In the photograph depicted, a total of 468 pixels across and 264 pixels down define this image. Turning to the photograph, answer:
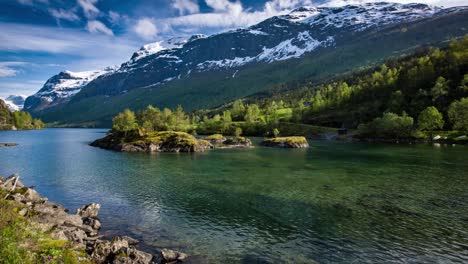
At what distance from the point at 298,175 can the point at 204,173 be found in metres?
22.9

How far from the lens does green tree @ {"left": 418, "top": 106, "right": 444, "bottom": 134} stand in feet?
526

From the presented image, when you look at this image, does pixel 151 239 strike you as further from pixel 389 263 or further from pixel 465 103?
pixel 465 103

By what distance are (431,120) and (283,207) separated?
480ft

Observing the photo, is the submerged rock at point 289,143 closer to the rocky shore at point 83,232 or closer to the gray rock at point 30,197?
the rocky shore at point 83,232

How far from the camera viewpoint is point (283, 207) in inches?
1907

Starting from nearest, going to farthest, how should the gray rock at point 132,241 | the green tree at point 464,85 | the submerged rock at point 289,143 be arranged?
the gray rock at point 132,241, the submerged rock at point 289,143, the green tree at point 464,85

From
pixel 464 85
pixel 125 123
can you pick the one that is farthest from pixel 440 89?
pixel 125 123

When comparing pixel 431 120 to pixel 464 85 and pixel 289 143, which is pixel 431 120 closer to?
pixel 464 85

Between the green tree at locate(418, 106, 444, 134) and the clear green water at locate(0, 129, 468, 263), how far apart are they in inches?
3099

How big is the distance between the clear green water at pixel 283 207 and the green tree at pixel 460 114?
73117mm

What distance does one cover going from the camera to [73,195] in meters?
58.0

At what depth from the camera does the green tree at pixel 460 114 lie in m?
150

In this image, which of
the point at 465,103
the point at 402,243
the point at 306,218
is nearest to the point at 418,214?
the point at 402,243

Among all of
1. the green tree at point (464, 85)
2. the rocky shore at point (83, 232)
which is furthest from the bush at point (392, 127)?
the rocky shore at point (83, 232)
